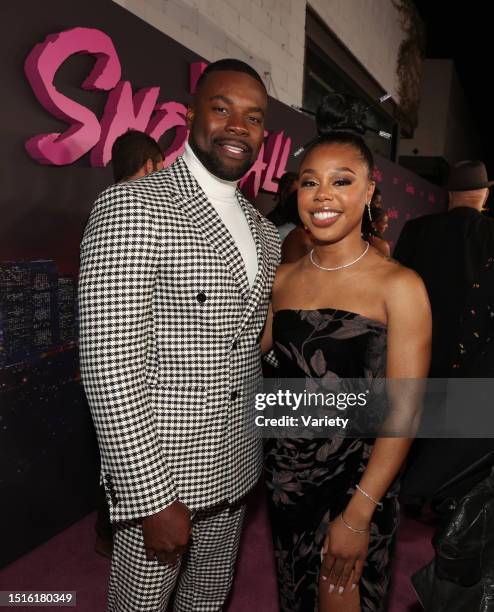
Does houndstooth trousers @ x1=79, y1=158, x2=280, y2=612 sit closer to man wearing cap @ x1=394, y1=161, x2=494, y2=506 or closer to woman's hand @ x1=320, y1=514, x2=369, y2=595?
woman's hand @ x1=320, y1=514, x2=369, y2=595

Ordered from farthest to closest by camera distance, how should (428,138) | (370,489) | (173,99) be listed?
(428,138) → (173,99) → (370,489)

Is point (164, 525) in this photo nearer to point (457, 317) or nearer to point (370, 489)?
point (370, 489)

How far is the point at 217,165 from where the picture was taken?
4.61 feet

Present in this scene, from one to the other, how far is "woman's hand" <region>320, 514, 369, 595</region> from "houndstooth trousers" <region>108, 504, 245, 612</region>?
0.35 meters

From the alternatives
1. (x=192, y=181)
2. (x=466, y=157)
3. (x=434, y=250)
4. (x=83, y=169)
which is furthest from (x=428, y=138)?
(x=192, y=181)

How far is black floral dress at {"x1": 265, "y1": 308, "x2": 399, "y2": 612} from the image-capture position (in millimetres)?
1367

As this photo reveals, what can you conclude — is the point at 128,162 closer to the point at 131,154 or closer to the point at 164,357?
the point at 131,154

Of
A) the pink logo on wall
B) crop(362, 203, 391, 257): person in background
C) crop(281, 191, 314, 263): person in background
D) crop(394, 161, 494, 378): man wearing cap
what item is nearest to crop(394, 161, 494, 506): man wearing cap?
crop(394, 161, 494, 378): man wearing cap

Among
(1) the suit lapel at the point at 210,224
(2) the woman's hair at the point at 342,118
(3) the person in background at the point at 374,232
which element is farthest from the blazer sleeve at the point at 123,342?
(3) the person in background at the point at 374,232

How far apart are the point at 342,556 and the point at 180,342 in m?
0.76

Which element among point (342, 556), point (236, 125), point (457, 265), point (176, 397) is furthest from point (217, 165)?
point (457, 265)

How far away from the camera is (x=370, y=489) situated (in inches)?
51.5

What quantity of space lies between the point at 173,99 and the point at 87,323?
95.7 inches

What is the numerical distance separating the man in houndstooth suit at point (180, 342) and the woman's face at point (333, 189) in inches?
7.8
